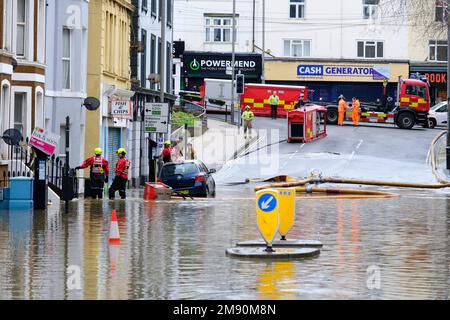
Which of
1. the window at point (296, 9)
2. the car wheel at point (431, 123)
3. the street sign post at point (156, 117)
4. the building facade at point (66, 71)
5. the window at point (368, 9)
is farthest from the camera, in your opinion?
the window at point (296, 9)

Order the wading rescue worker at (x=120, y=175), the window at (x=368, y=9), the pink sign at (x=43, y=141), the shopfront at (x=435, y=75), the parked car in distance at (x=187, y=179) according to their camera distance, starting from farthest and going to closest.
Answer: the window at (x=368, y=9) → the shopfront at (x=435, y=75) → the parked car in distance at (x=187, y=179) → the wading rescue worker at (x=120, y=175) → the pink sign at (x=43, y=141)

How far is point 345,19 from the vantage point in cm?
8969

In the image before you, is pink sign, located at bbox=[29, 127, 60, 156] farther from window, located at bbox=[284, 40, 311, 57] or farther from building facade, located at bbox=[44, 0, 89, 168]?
window, located at bbox=[284, 40, 311, 57]

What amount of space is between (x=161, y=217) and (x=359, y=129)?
134 ft

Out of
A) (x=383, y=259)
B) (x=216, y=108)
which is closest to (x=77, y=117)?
(x=383, y=259)

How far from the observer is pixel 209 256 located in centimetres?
1894

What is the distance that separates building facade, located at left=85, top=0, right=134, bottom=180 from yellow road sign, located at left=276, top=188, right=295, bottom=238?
22.5 meters

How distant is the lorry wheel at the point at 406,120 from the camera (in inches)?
2704

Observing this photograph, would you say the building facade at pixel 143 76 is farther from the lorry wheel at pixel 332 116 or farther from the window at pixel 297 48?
the window at pixel 297 48

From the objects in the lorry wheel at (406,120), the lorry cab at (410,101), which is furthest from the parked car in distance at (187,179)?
the lorry wheel at (406,120)

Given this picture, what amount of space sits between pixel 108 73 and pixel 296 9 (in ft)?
157

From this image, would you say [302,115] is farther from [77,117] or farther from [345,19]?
[345,19]

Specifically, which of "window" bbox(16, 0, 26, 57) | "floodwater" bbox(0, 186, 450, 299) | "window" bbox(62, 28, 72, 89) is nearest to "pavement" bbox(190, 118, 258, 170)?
"window" bbox(62, 28, 72, 89)

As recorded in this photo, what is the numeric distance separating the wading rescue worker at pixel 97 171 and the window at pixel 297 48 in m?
54.9
